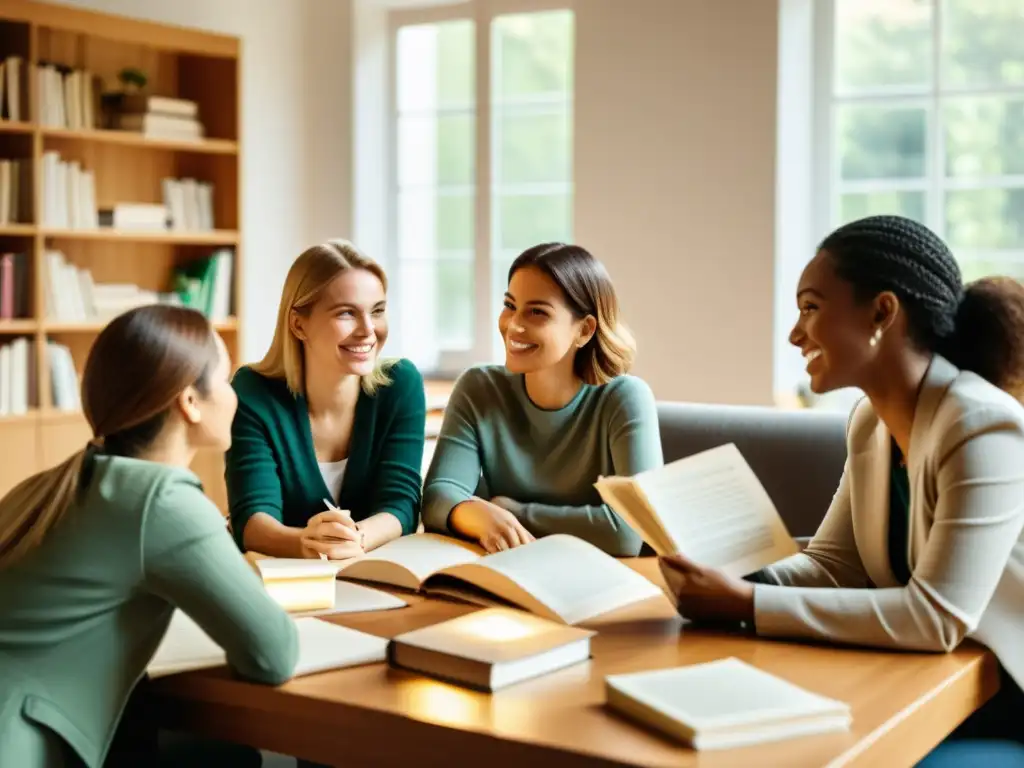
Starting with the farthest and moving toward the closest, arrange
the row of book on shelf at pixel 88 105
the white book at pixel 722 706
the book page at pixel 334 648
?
the row of book on shelf at pixel 88 105 → the book page at pixel 334 648 → the white book at pixel 722 706

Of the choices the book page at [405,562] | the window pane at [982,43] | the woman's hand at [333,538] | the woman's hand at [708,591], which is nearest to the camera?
the woman's hand at [708,591]

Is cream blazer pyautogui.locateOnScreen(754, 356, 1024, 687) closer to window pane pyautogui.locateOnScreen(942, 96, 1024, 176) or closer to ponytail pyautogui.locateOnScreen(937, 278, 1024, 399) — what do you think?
ponytail pyautogui.locateOnScreen(937, 278, 1024, 399)

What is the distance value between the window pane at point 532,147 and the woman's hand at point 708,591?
3893mm

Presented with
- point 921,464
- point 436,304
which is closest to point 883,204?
point 436,304

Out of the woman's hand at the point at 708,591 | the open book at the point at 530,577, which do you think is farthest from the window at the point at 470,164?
the woman's hand at the point at 708,591

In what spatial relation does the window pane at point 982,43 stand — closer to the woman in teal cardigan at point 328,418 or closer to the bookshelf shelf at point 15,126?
the woman in teal cardigan at point 328,418

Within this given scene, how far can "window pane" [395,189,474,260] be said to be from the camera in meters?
5.79

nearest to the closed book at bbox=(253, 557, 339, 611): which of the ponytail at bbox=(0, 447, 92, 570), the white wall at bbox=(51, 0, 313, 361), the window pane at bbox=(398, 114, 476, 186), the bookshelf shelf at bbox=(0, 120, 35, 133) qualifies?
the ponytail at bbox=(0, 447, 92, 570)

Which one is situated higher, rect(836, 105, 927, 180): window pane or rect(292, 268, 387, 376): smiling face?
rect(836, 105, 927, 180): window pane

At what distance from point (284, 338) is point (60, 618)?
1.02 m

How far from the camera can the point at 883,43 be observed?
15.5 ft

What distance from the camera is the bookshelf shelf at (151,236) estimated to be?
4793 millimetres

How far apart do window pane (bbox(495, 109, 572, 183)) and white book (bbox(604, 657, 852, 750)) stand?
4.20m

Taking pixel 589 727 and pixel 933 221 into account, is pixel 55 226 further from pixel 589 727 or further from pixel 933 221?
pixel 589 727
